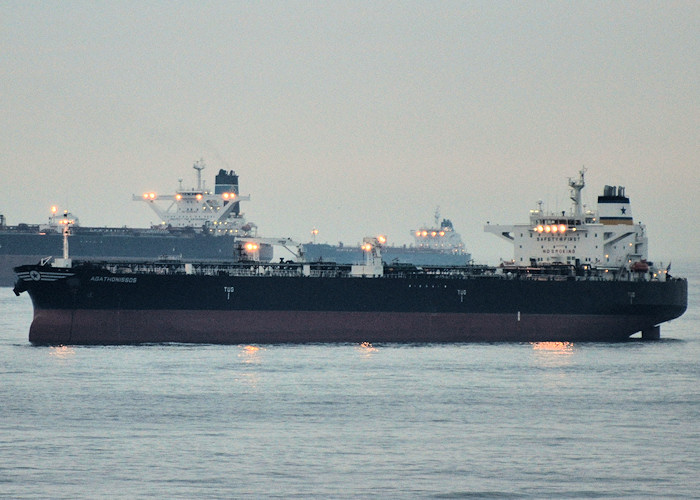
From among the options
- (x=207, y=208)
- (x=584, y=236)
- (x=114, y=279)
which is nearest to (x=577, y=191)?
(x=584, y=236)

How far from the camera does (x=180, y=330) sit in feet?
146

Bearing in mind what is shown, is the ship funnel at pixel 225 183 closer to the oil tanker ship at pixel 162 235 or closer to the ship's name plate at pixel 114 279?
the oil tanker ship at pixel 162 235

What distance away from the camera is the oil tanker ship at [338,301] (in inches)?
1726

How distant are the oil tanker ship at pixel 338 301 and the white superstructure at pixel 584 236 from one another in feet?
4.08

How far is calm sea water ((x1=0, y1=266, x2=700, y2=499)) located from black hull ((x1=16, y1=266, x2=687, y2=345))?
1.84m

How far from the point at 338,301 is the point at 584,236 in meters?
13.2

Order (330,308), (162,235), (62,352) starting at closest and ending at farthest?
(62,352), (330,308), (162,235)

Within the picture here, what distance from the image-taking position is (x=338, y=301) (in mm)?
45594

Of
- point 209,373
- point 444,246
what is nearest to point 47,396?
point 209,373

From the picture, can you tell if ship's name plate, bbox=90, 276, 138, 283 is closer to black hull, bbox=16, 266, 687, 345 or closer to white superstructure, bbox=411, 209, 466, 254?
black hull, bbox=16, 266, 687, 345

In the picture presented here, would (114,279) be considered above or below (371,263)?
below

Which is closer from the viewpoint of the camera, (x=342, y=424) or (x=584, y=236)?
(x=342, y=424)

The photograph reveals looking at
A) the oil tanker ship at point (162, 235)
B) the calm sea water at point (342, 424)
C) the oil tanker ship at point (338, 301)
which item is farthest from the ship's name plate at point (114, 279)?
the oil tanker ship at point (162, 235)

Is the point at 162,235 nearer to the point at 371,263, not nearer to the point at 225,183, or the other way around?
the point at 225,183
